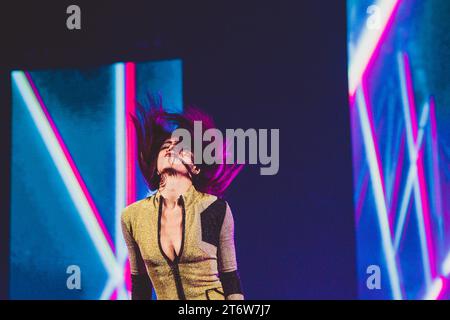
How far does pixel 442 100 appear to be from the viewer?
9.80ft

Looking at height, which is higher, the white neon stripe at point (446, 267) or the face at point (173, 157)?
the face at point (173, 157)

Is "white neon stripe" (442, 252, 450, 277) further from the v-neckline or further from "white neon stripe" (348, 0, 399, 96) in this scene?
the v-neckline

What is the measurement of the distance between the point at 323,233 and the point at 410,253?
1.46ft

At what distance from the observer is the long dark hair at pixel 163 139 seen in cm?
307

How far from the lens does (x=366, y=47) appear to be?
3025 mm

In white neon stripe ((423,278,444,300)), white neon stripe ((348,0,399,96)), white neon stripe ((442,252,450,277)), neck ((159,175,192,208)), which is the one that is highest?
white neon stripe ((348,0,399,96))

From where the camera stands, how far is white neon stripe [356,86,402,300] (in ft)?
9.77

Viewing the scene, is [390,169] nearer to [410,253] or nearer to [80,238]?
[410,253]

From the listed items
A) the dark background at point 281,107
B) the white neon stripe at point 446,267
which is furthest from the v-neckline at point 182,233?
the white neon stripe at point 446,267

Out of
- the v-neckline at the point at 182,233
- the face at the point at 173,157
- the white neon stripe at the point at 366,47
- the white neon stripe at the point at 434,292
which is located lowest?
the white neon stripe at the point at 434,292

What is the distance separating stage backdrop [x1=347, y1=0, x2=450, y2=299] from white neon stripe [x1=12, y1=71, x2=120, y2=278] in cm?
131

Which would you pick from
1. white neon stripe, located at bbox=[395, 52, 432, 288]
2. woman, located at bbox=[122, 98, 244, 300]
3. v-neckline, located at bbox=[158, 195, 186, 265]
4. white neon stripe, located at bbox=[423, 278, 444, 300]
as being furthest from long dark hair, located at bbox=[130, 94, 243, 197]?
white neon stripe, located at bbox=[423, 278, 444, 300]

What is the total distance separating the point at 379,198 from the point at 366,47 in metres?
0.78

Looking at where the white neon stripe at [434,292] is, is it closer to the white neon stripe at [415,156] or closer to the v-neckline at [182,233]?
the white neon stripe at [415,156]
